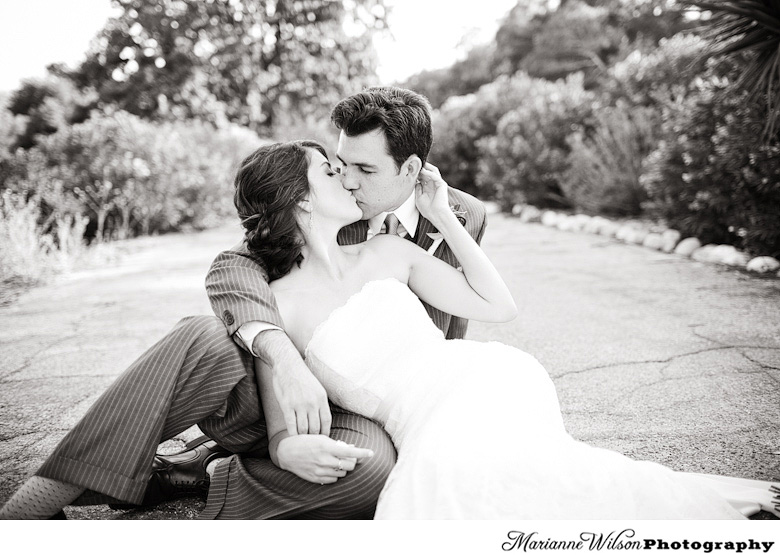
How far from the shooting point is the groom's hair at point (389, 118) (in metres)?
2.25

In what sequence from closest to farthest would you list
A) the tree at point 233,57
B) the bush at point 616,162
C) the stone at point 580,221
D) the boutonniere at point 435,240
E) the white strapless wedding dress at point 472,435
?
the white strapless wedding dress at point 472,435 → the boutonniere at point 435,240 → the bush at point 616,162 → the stone at point 580,221 → the tree at point 233,57

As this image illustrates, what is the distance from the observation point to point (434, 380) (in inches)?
71.9

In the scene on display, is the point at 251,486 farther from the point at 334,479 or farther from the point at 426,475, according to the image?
the point at 426,475

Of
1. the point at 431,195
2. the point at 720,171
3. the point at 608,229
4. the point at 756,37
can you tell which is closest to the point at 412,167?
the point at 431,195

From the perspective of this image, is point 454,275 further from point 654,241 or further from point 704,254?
point 654,241

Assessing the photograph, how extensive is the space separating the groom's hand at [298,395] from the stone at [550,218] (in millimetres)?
7147

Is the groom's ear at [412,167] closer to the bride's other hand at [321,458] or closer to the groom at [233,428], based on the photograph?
the groom at [233,428]

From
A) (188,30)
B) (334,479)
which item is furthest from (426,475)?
(188,30)

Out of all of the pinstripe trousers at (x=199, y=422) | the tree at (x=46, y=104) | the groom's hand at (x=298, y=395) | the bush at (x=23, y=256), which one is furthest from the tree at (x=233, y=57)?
the groom's hand at (x=298, y=395)

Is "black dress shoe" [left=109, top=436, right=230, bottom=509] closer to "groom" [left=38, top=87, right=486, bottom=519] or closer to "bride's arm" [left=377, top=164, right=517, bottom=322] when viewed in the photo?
"groom" [left=38, top=87, right=486, bottom=519]

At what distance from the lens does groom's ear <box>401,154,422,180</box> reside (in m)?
2.28

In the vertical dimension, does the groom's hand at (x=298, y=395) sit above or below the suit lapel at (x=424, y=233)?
below

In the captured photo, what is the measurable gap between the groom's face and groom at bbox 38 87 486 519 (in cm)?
50

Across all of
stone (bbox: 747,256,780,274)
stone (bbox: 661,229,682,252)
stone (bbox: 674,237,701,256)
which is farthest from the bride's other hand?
stone (bbox: 661,229,682,252)
